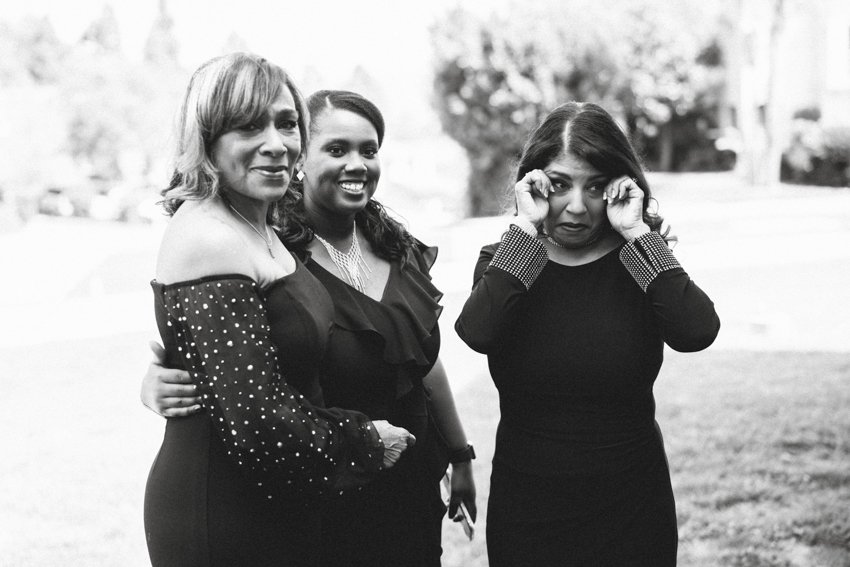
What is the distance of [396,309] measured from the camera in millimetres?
2604

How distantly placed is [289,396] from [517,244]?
2.91 feet

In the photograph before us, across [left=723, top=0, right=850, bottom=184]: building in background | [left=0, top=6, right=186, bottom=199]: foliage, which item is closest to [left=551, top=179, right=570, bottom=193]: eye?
[left=723, top=0, right=850, bottom=184]: building in background

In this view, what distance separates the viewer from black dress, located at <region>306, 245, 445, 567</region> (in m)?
2.39

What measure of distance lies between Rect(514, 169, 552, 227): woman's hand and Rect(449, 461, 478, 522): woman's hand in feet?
3.28

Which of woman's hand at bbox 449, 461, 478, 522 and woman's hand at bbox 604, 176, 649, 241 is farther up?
woman's hand at bbox 604, 176, 649, 241

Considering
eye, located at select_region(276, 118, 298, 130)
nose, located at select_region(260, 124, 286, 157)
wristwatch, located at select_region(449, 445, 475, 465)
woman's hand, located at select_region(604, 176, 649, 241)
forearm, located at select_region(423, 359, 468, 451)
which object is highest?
eye, located at select_region(276, 118, 298, 130)

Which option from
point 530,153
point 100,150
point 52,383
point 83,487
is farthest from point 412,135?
point 530,153

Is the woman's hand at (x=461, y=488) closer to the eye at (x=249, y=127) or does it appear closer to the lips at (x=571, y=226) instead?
the lips at (x=571, y=226)

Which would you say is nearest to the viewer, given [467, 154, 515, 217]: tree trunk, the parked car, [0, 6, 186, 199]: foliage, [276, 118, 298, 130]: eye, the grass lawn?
[276, 118, 298, 130]: eye

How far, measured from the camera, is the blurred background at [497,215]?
5.14m

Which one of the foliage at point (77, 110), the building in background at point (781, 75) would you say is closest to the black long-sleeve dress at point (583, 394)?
the building in background at point (781, 75)

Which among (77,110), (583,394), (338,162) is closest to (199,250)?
(338,162)

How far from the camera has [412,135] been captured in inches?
1446

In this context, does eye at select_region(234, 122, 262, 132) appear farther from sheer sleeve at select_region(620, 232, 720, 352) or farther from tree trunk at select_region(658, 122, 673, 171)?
tree trunk at select_region(658, 122, 673, 171)
